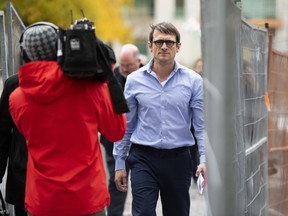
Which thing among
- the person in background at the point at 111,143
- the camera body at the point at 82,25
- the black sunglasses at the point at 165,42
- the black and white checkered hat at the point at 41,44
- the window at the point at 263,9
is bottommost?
the window at the point at 263,9

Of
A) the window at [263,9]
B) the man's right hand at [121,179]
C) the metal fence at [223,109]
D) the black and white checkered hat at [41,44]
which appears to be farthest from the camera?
the window at [263,9]

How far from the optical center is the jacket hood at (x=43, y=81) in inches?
173

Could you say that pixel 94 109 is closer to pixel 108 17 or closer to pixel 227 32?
pixel 227 32

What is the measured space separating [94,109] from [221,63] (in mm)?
1686

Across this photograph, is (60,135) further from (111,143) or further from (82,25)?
(111,143)

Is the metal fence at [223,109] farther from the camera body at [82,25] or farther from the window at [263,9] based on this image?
the window at [263,9]

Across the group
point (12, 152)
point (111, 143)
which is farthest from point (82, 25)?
point (111, 143)

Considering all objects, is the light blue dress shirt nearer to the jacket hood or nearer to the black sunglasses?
the black sunglasses

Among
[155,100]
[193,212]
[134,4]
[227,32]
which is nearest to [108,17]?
[134,4]

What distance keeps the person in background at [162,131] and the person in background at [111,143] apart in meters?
2.31

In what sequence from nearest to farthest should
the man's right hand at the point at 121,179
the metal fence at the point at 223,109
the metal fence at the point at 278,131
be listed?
the metal fence at the point at 223,109
the man's right hand at the point at 121,179
the metal fence at the point at 278,131

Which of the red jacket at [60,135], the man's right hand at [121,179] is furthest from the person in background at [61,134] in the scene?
the man's right hand at [121,179]

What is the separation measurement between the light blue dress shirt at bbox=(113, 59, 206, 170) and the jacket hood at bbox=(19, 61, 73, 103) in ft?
5.82

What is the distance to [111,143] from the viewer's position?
8.93 metres
